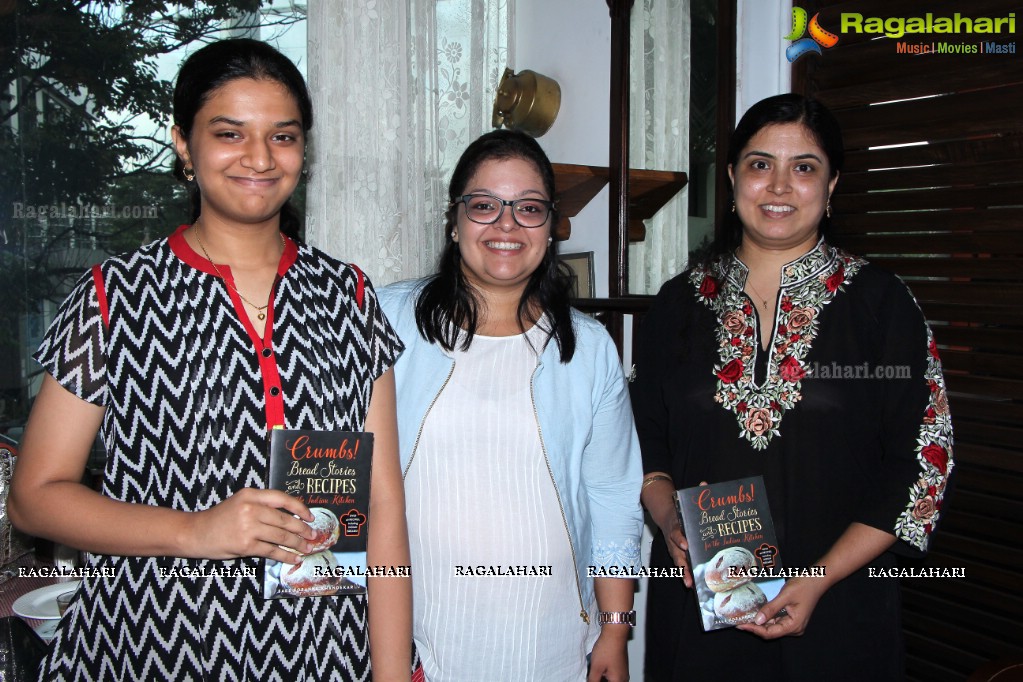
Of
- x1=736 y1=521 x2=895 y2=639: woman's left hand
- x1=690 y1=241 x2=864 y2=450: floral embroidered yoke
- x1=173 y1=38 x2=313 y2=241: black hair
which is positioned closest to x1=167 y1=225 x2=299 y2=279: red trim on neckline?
x1=173 y1=38 x2=313 y2=241: black hair

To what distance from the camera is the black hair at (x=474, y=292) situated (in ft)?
5.15

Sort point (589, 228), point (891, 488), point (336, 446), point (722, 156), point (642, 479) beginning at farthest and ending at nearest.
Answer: point (589, 228), point (722, 156), point (642, 479), point (891, 488), point (336, 446)

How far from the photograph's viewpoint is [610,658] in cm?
156

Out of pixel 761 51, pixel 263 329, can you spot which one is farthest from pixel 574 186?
pixel 263 329

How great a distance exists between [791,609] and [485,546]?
0.56 meters

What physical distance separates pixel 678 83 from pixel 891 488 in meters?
1.41

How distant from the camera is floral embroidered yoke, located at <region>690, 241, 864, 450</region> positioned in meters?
1.55

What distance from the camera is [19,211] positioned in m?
2.51

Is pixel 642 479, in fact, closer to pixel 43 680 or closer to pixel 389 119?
pixel 43 680

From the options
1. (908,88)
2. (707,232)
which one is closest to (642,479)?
A: (707,232)

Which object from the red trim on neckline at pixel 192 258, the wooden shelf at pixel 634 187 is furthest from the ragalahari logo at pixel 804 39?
the red trim on neckline at pixel 192 258

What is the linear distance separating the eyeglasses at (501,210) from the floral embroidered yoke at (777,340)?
0.44 metres

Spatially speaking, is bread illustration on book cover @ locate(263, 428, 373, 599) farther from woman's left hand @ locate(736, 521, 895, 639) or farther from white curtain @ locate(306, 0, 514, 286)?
white curtain @ locate(306, 0, 514, 286)

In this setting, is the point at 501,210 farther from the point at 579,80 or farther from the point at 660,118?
the point at 579,80
